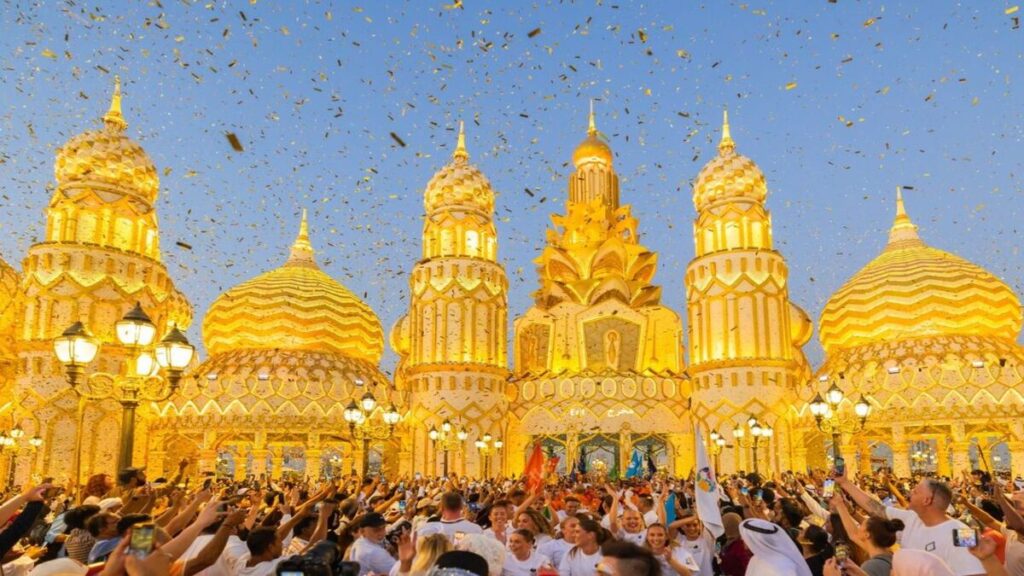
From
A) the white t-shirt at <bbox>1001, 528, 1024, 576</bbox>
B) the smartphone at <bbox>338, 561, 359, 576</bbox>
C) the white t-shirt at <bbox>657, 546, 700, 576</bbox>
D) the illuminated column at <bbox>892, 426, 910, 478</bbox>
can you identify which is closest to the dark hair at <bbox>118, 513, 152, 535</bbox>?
the smartphone at <bbox>338, 561, 359, 576</bbox>

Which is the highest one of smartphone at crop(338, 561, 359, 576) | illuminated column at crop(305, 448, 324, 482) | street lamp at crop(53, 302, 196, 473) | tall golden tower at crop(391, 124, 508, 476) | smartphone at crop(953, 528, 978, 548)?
tall golden tower at crop(391, 124, 508, 476)

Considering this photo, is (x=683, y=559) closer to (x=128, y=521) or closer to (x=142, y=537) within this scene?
(x=128, y=521)

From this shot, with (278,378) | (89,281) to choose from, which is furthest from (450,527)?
(278,378)

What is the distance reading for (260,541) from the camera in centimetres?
622

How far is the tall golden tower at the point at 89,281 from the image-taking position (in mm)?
36438

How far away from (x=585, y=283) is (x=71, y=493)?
37404 mm

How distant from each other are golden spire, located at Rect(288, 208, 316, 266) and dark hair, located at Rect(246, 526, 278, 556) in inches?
2105

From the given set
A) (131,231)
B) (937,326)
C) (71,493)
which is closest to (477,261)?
(131,231)

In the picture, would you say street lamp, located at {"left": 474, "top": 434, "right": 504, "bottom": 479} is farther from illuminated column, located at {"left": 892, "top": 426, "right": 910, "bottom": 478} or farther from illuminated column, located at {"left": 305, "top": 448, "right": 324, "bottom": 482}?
illuminated column, located at {"left": 892, "top": 426, "right": 910, "bottom": 478}

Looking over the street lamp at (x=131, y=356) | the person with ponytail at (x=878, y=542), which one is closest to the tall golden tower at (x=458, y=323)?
the street lamp at (x=131, y=356)

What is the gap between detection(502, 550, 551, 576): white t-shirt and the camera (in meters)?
7.34

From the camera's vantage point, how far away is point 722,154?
49000 mm

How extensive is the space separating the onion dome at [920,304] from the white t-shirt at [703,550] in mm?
40489

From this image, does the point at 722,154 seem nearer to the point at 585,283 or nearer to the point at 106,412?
the point at 585,283
